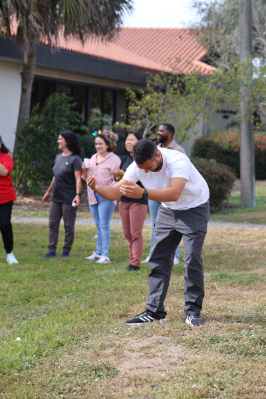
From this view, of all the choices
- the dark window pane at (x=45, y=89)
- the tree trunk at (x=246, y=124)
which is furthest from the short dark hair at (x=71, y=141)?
the dark window pane at (x=45, y=89)

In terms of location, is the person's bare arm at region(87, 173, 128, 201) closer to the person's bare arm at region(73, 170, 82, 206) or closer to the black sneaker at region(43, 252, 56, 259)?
the person's bare arm at region(73, 170, 82, 206)

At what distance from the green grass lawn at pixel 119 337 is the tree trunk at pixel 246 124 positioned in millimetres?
6767

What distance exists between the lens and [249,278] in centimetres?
623

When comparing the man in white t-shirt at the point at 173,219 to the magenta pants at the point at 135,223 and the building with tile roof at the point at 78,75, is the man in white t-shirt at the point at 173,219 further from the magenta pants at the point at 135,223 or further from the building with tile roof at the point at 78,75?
the building with tile roof at the point at 78,75

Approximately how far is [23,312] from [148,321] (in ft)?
4.55

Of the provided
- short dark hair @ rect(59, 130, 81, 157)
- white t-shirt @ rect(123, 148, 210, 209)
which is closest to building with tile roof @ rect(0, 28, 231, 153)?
short dark hair @ rect(59, 130, 81, 157)

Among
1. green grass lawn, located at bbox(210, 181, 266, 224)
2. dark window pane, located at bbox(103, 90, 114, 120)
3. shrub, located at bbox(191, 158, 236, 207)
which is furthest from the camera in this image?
dark window pane, located at bbox(103, 90, 114, 120)

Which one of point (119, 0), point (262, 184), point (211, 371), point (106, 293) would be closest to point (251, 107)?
point (119, 0)

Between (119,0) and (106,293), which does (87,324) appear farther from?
(119,0)

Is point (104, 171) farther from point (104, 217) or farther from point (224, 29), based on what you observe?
point (224, 29)

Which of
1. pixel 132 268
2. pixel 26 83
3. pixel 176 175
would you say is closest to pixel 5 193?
pixel 132 268

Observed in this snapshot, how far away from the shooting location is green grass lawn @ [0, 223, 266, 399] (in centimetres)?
328

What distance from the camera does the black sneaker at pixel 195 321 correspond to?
4344 millimetres

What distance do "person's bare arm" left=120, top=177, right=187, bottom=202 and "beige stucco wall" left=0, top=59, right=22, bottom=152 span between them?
477 inches
